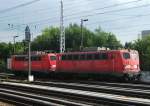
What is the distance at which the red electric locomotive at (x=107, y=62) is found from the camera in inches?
1394

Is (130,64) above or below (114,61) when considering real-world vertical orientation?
below

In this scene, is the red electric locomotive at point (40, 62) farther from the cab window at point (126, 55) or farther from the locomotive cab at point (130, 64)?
the cab window at point (126, 55)

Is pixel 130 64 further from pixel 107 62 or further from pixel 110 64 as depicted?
pixel 107 62

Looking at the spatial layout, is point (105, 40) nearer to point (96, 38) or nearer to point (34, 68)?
point (96, 38)

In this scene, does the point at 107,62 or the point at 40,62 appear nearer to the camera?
the point at 107,62

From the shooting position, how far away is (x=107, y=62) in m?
36.2

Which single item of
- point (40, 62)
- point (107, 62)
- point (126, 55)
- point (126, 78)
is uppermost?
point (126, 55)

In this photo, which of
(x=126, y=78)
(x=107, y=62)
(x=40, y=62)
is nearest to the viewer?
(x=126, y=78)

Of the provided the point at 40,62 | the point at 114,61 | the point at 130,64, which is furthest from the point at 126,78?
the point at 40,62

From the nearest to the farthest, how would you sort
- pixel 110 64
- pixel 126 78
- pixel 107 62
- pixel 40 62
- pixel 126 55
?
pixel 126 78, pixel 110 64, pixel 126 55, pixel 107 62, pixel 40 62

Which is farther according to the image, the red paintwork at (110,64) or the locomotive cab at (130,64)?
the red paintwork at (110,64)

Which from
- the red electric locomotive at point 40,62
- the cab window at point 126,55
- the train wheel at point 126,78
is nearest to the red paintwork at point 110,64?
the cab window at point 126,55

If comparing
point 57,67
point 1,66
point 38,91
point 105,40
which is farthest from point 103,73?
point 105,40

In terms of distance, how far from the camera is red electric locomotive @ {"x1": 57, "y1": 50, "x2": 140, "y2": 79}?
35406mm
